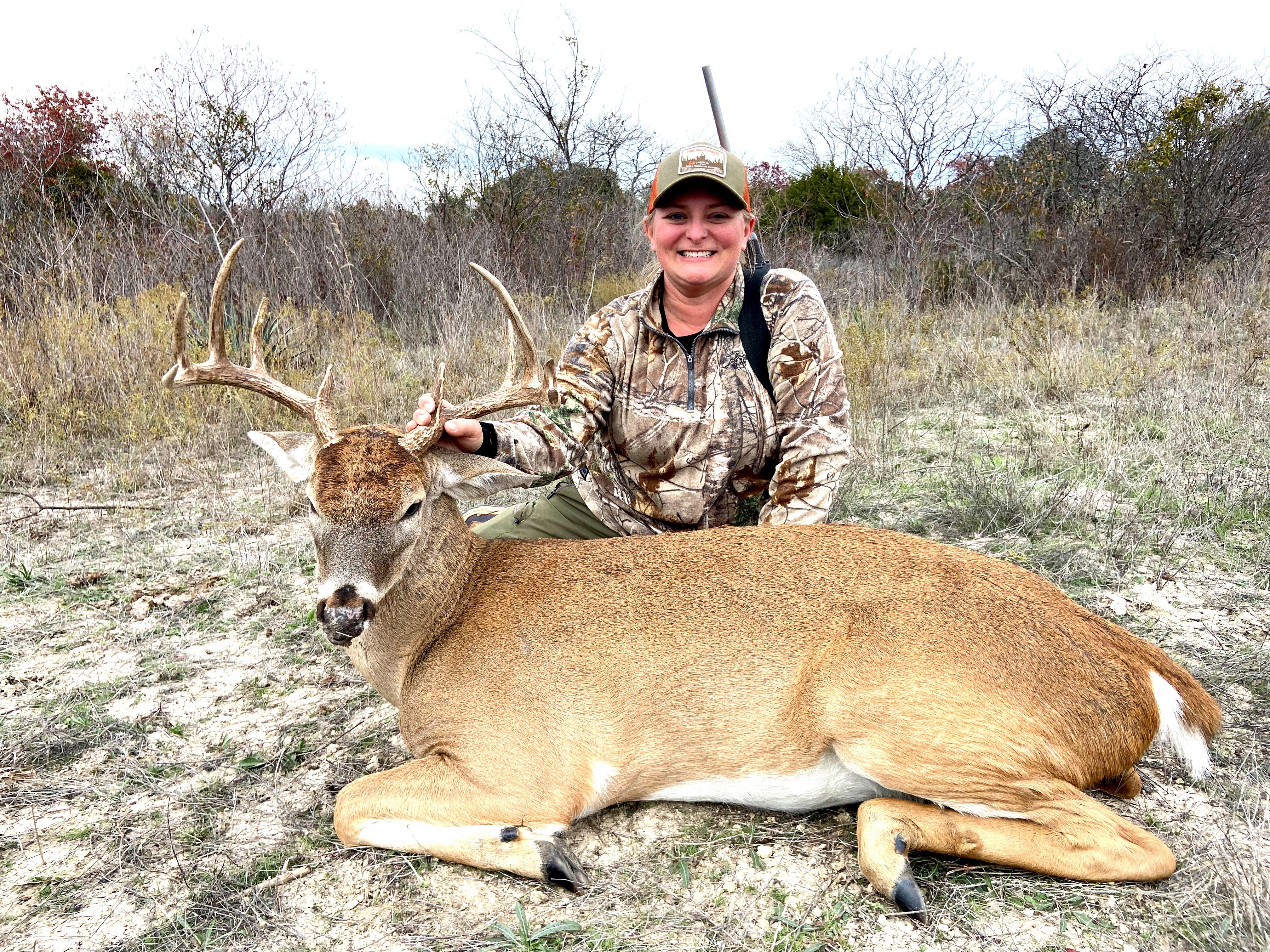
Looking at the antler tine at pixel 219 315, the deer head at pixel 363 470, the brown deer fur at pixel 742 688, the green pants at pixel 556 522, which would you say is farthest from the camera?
the green pants at pixel 556 522

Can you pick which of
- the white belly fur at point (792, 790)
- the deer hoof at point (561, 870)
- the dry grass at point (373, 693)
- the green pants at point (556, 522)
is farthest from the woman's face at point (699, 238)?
the deer hoof at point (561, 870)

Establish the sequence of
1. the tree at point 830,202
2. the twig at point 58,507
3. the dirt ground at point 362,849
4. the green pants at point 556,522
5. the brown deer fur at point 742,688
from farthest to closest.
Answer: the tree at point 830,202
the twig at point 58,507
the green pants at point 556,522
the brown deer fur at point 742,688
the dirt ground at point 362,849

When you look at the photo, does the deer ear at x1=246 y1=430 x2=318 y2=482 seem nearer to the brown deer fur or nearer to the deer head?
the deer head

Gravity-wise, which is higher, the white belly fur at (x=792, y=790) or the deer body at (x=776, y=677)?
the deer body at (x=776, y=677)

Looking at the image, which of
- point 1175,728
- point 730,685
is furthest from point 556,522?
point 1175,728

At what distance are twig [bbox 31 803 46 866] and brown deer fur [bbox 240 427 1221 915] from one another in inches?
39.5

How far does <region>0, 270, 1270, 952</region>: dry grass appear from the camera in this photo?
278 centimetres

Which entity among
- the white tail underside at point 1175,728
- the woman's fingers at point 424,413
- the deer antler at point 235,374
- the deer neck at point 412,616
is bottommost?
the white tail underside at point 1175,728

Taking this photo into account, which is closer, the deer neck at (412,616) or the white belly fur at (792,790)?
the white belly fur at (792,790)

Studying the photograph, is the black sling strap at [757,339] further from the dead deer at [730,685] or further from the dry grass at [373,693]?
the dry grass at [373,693]

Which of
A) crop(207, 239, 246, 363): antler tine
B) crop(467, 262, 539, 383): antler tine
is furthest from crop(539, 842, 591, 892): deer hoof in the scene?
crop(207, 239, 246, 363): antler tine

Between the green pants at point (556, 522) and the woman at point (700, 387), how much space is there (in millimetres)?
300

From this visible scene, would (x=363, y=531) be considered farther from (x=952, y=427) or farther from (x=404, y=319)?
(x=404, y=319)

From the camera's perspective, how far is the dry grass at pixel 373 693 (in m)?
2.78
